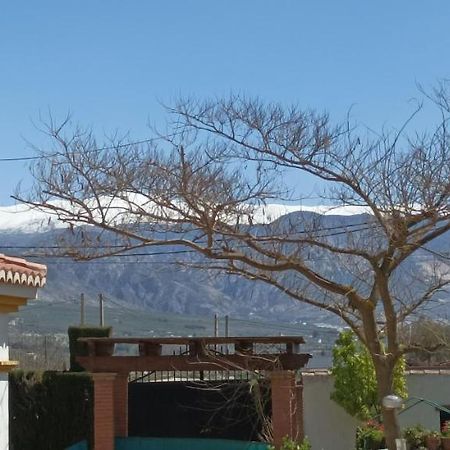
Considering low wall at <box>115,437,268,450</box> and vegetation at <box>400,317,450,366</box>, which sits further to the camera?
low wall at <box>115,437,268,450</box>

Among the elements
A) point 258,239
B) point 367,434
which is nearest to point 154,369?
point 367,434

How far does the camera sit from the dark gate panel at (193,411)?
18625 mm

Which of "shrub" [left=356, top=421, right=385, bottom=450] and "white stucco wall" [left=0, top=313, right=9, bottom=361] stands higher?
"white stucco wall" [left=0, top=313, right=9, bottom=361]

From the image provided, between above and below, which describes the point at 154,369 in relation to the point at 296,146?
below

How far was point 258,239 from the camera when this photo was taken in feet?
40.7

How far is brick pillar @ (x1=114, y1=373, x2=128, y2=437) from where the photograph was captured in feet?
60.7

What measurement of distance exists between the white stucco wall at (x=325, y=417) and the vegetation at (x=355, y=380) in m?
0.46

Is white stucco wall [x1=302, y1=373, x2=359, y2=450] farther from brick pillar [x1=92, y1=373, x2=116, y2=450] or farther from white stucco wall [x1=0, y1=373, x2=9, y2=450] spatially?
white stucco wall [x1=0, y1=373, x2=9, y2=450]

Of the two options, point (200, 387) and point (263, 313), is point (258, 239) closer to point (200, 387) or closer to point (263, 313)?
point (200, 387)

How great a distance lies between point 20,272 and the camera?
8633 millimetres

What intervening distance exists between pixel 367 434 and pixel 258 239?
29.2 ft

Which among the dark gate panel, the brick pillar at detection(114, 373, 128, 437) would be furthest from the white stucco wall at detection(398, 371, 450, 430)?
the brick pillar at detection(114, 373, 128, 437)

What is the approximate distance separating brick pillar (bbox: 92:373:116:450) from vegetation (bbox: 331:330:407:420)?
5.86m

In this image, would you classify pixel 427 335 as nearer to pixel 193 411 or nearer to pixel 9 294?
pixel 193 411
